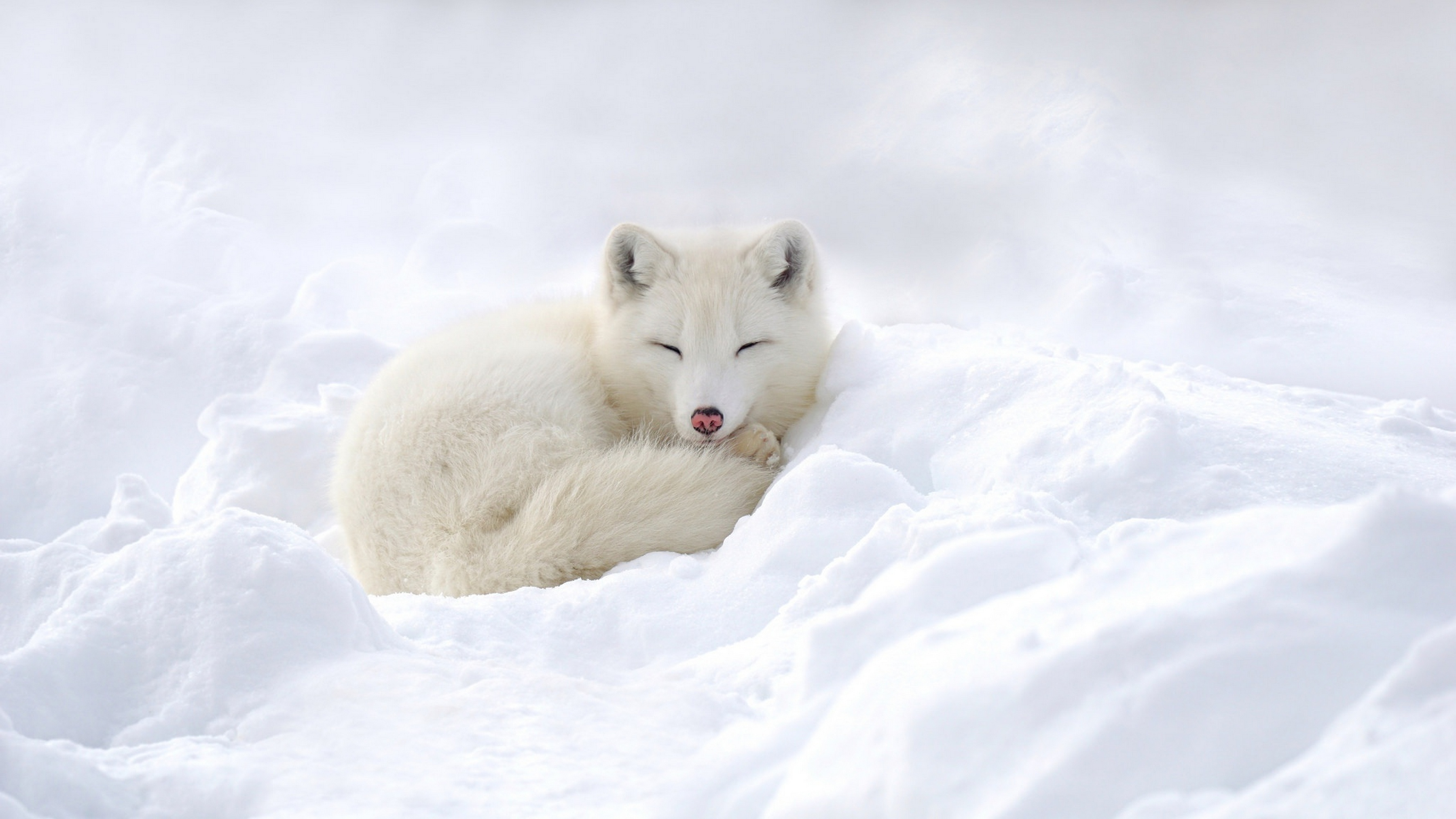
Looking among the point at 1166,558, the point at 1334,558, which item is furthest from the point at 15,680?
the point at 1334,558

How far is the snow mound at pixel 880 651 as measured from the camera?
2.60ft

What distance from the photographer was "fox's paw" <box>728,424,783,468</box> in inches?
121

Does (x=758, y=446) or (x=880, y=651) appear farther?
(x=758, y=446)

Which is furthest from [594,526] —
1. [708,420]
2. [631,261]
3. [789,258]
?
[789,258]

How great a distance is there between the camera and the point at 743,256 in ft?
11.1

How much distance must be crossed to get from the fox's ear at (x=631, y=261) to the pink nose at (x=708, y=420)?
24.0 inches

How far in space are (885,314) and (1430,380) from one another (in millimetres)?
3692

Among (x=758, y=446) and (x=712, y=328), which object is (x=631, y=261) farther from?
(x=758, y=446)

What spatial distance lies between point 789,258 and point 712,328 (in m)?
0.49

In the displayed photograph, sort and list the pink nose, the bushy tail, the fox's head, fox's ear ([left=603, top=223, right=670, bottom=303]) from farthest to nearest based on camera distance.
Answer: fox's ear ([left=603, top=223, right=670, bottom=303])
the fox's head
the pink nose
the bushy tail

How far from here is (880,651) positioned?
3.43 ft

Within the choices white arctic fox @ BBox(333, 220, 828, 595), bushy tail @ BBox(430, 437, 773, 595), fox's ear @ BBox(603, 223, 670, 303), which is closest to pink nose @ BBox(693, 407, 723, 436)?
white arctic fox @ BBox(333, 220, 828, 595)

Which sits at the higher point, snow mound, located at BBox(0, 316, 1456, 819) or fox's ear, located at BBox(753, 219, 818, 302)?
fox's ear, located at BBox(753, 219, 818, 302)

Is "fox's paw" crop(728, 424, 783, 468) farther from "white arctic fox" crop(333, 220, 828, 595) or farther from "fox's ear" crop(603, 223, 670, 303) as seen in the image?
"fox's ear" crop(603, 223, 670, 303)
